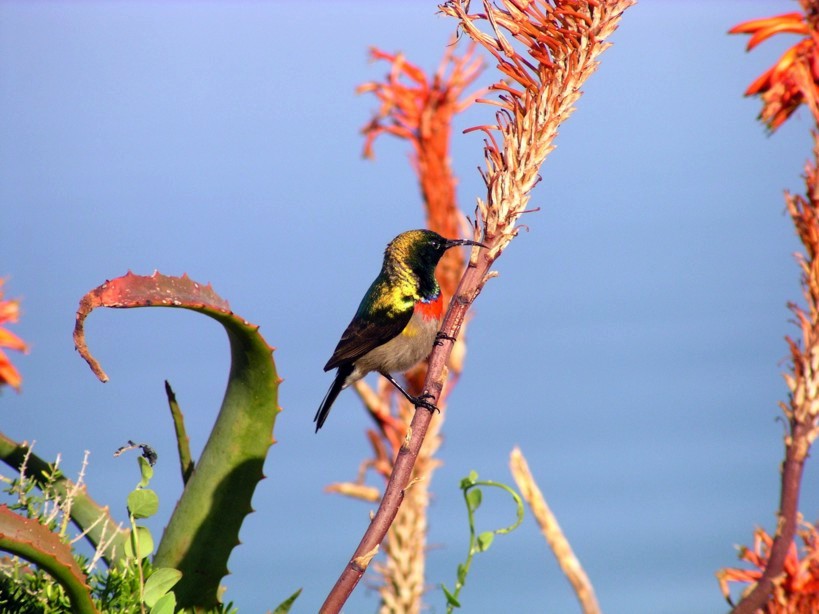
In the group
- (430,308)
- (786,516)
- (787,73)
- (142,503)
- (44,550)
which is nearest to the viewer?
(44,550)

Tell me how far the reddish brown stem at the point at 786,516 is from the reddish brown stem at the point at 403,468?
1.22m

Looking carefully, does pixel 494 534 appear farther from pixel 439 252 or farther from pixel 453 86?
pixel 453 86

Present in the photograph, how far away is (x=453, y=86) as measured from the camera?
503 cm

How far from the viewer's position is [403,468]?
198cm

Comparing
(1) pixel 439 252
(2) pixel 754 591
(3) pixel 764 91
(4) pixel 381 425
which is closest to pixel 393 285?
(1) pixel 439 252

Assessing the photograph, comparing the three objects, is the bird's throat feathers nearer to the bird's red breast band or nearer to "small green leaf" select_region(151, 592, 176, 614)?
the bird's red breast band

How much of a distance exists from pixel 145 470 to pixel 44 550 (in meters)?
0.26

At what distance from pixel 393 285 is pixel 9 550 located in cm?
241

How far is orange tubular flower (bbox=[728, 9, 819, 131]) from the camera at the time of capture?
302 cm

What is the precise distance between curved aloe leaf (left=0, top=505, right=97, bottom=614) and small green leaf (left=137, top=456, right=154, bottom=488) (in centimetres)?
21

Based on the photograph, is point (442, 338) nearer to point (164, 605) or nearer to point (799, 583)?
point (164, 605)

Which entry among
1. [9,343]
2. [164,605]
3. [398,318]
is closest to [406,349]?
[398,318]

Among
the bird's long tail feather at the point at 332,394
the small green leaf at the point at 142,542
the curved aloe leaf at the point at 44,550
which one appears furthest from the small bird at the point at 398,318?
the curved aloe leaf at the point at 44,550

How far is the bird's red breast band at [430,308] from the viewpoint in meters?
4.07
